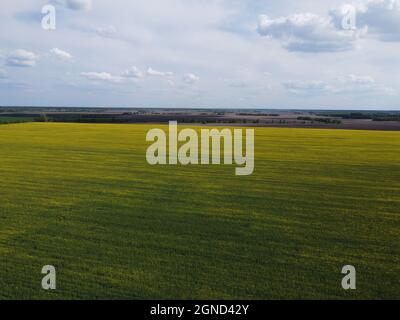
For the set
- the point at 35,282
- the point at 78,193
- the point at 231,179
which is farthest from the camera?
the point at 231,179

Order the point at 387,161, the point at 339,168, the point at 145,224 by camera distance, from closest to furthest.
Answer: the point at 145,224
the point at 339,168
the point at 387,161

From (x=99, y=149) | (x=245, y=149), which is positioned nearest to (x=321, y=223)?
(x=245, y=149)

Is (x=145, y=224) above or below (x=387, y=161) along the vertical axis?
below

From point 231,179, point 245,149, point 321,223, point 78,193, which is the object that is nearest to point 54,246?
point 78,193

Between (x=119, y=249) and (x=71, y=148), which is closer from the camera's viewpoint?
(x=119, y=249)
